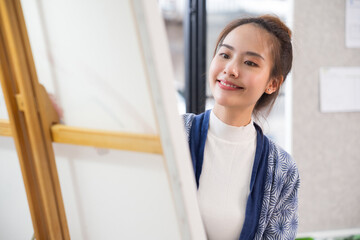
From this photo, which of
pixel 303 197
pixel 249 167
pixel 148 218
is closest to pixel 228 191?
pixel 249 167

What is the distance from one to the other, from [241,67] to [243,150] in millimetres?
243

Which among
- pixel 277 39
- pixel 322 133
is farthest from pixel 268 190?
pixel 322 133

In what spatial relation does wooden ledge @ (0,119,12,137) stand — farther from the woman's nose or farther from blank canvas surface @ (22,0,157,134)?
the woman's nose

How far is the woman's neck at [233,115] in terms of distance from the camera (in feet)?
2.70

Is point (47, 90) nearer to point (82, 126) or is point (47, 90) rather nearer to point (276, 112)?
point (82, 126)

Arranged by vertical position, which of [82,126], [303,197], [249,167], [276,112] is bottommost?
[303,197]

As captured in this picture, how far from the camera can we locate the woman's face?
758 mm

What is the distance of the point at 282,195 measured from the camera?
0.82m

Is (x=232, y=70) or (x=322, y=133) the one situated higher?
(x=232, y=70)

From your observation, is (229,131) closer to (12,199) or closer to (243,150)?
(243,150)

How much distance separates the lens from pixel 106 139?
1.59ft

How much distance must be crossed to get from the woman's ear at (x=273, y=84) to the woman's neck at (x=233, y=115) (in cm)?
9

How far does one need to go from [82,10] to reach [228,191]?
59cm

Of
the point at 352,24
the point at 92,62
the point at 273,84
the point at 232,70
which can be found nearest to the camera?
the point at 92,62
